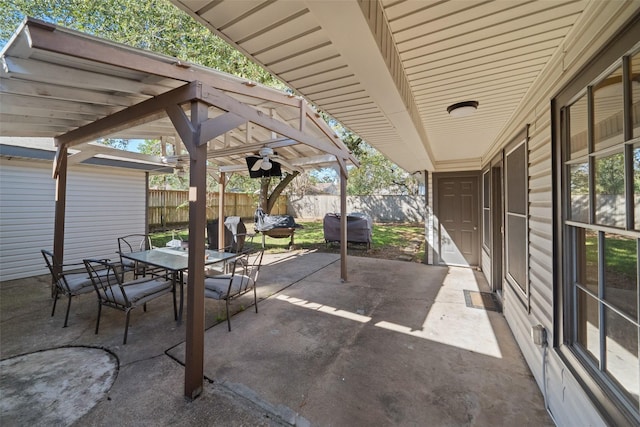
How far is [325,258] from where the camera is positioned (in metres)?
6.79

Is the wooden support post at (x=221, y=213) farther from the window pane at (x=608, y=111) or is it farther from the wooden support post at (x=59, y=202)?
the window pane at (x=608, y=111)

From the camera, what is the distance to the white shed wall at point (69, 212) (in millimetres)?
4859

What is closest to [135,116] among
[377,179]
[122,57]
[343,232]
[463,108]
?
[122,57]

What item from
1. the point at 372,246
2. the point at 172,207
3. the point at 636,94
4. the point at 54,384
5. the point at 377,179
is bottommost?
the point at 54,384

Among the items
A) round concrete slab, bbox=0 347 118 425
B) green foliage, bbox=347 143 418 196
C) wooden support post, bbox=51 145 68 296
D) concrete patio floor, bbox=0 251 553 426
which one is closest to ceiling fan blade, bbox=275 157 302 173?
concrete patio floor, bbox=0 251 553 426

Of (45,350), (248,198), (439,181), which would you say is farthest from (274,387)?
(248,198)

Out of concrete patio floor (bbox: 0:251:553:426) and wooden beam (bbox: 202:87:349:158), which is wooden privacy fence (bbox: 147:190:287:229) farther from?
wooden beam (bbox: 202:87:349:158)

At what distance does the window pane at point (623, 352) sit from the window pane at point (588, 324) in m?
0.11

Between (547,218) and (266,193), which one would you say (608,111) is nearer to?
(547,218)

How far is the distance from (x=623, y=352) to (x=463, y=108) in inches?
81.4

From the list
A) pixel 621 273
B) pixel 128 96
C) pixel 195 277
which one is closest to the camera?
pixel 621 273

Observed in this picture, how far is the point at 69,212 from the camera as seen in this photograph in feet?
18.2

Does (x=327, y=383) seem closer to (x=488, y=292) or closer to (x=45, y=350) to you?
(x=45, y=350)

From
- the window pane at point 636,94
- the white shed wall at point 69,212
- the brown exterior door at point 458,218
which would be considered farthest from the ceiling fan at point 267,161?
the window pane at point 636,94
